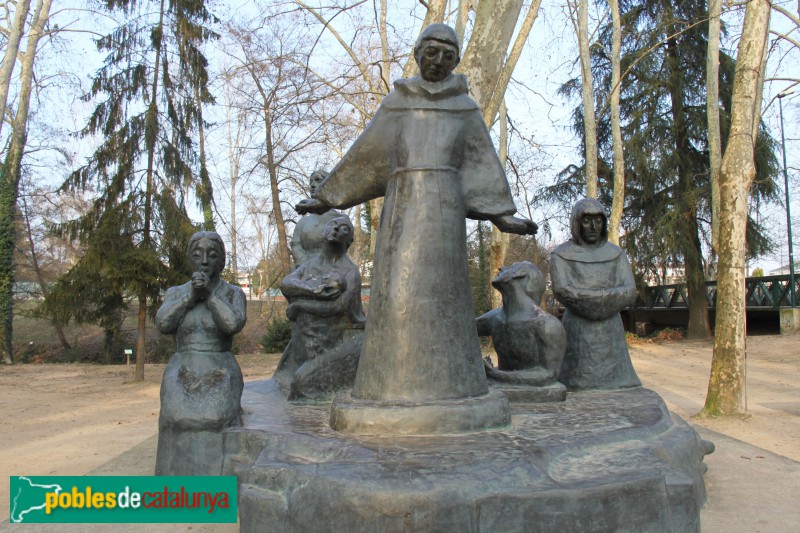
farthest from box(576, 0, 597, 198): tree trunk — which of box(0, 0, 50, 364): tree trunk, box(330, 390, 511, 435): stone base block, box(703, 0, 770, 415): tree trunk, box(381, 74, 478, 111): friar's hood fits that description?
Result: box(0, 0, 50, 364): tree trunk

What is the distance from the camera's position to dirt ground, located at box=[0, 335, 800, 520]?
7238 millimetres

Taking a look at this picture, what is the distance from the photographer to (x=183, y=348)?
411cm

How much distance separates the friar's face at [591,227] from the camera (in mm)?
5117

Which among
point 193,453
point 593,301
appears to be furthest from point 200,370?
point 593,301

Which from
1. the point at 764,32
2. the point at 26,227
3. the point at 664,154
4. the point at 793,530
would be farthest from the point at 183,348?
the point at 26,227

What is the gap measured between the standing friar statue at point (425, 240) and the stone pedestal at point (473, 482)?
154 millimetres

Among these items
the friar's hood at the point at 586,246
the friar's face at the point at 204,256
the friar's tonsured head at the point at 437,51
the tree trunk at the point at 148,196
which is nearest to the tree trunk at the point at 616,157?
the friar's hood at the point at 586,246

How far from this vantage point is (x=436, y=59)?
3523 millimetres

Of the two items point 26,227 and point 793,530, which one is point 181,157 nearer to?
point 26,227

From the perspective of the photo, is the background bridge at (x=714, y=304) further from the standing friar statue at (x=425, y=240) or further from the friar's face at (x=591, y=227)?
the standing friar statue at (x=425, y=240)

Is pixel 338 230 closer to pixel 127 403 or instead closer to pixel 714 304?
pixel 127 403

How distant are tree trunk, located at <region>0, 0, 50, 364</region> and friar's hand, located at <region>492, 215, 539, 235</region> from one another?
20.9m

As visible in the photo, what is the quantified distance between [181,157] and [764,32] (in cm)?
1374

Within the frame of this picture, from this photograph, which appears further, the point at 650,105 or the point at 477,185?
the point at 650,105
